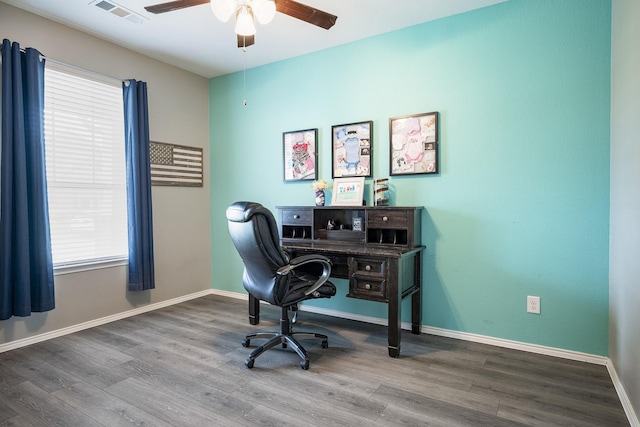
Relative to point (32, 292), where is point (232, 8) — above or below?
above

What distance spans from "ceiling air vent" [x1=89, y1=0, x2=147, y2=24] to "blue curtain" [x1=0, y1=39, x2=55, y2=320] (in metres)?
0.61

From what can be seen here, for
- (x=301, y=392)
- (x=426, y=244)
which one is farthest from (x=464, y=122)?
(x=301, y=392)

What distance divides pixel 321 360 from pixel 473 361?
1.04 metres

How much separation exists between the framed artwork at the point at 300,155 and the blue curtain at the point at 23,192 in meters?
2.03

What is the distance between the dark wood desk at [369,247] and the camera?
251 centimetres

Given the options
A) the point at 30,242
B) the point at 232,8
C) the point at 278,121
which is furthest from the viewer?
the point at 278,121

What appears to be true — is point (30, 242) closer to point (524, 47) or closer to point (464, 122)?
point (464, 122)

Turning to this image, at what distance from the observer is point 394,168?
10.1 ft

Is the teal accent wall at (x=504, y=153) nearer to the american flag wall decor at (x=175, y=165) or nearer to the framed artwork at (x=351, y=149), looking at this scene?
the framed artwork at (x=351, y=149)

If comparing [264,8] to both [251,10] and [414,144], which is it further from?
[414,144]

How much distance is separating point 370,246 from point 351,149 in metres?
0.96

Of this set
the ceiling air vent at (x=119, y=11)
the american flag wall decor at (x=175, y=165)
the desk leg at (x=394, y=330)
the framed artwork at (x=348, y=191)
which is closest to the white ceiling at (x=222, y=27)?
the ceiling air vent at (x=119, y=11)

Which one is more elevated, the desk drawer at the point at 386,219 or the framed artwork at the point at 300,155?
the framed artwork at the point at 300,155

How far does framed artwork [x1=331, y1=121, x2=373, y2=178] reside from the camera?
3.20 meters
